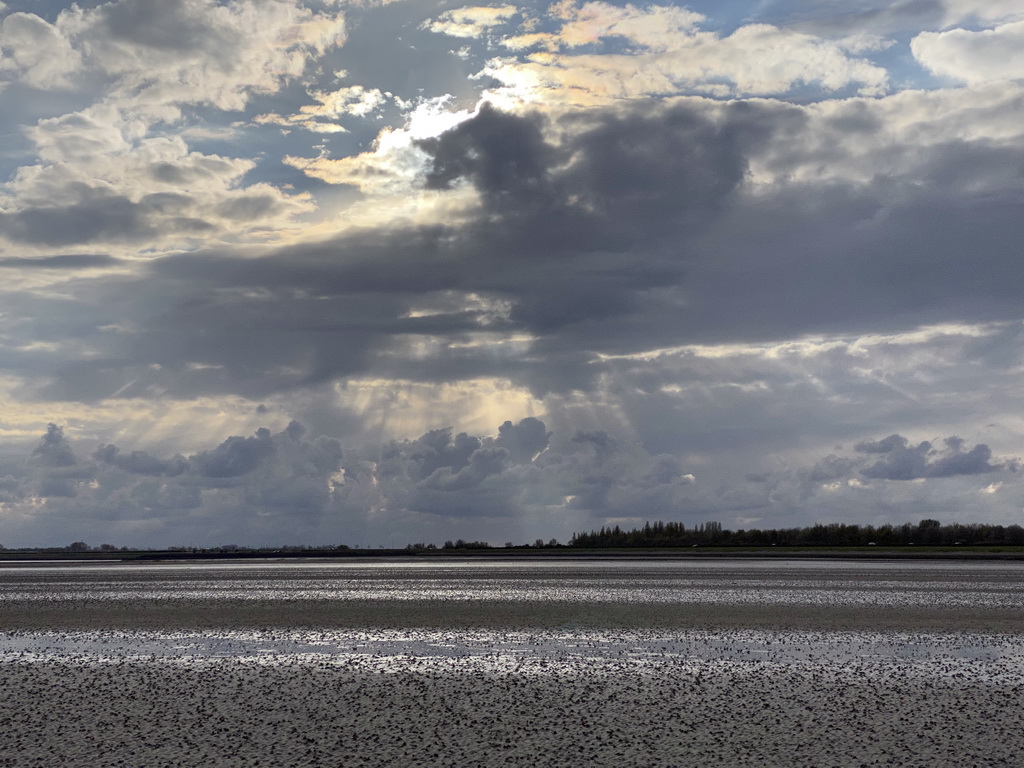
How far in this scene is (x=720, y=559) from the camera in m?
72.3

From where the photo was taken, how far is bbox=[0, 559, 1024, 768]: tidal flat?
1351 centimetres

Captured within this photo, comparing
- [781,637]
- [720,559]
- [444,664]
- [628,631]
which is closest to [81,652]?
[444,664]

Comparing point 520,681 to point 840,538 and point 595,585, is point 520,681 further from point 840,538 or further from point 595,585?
point 840,538

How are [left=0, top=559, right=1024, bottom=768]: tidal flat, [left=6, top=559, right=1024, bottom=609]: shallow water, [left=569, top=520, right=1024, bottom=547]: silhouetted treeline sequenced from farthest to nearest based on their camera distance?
[left=569, top=520, right=1024, bottom=547]: silhouetted treeline
[left=6, top=559, right=1024, bottom=609]: shallow water
[left=0, top=559, right=1024, bottom=768]: tidal flat

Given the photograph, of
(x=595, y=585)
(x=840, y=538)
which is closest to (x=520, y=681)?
(x=595, y=585)

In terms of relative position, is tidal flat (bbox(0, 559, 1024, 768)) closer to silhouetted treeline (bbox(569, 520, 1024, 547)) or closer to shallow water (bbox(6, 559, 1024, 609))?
shallow water (bbox(6, 559, 1024, 609))

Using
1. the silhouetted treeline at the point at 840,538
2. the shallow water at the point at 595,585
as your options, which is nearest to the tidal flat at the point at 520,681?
the shallow water at the point at 595,585

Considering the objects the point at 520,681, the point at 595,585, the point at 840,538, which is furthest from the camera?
the point at 840,538

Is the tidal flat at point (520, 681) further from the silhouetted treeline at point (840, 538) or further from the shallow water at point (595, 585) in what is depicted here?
the silhouetted treeline at point (840, 538)

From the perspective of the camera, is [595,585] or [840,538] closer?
[595,585]

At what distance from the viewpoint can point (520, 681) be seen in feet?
60.6

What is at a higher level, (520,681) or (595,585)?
(520,681)

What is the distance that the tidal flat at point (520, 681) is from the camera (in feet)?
44.3

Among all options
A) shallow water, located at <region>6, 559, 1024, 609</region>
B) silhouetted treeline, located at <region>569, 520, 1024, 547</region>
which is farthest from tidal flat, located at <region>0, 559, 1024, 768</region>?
silhouetted treeline, located at <region>569, 520, 1024, 547</region>
